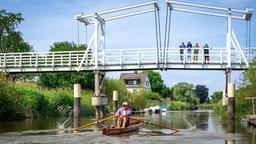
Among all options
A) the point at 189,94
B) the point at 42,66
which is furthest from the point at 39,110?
the point at 189,94

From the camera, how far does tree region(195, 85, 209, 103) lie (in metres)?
172

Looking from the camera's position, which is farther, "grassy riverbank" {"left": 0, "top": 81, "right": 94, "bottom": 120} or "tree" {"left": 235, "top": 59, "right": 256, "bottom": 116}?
"tree" {"left": 235, "top": 59, "right": 256, "bottom": 116}

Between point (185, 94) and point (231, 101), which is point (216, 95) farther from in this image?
point (231, 101)

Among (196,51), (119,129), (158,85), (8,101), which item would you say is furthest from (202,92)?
(119,129)

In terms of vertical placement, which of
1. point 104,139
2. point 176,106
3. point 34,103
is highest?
point 34,103

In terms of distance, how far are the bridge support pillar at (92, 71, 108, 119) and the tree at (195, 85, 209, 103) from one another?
13260 centimetres

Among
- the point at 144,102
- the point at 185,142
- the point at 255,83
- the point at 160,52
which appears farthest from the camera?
the point at 144,102

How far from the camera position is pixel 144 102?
6969cm

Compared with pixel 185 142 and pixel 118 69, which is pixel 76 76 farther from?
pixel 185 142

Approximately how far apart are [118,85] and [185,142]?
4003 centimetres

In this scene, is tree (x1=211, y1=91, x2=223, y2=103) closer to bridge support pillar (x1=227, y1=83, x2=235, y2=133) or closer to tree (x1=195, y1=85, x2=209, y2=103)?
tree (x1=195, y1=85, x2=209, y2=103)

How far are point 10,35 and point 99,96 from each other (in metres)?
38.1

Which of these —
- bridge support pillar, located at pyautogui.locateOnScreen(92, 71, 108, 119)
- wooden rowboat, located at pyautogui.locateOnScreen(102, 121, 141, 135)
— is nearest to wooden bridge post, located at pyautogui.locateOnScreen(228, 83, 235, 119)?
bridge support pillar, located at pyautogui.locateOnScreen(92, 71, 108, 119)

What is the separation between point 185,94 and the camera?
127000 millimetres
